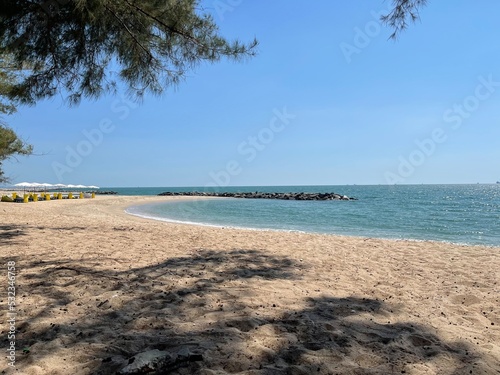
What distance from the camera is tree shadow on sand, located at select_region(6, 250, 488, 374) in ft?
9.22

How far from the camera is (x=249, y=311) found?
12.8 feet

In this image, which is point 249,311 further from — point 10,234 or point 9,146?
point 9,146

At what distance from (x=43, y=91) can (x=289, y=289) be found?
257 inches

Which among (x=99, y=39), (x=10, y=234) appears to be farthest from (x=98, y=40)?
(x=10, y=234)

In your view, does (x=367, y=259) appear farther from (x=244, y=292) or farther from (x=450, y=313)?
(x=244, y=292)

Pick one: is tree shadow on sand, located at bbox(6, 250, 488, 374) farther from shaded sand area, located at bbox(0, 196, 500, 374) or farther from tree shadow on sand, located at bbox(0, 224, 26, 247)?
tree shadow on sand, located at bbox(0, 224, 26, 247)

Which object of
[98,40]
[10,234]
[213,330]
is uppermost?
[98,40]

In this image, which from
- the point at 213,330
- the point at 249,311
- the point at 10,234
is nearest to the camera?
the point at 213,330

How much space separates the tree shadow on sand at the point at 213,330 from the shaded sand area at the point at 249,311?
0.01 metres

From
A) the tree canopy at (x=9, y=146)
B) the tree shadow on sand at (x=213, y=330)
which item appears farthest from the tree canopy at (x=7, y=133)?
the tree shadow on sand at (x=213, y=330)

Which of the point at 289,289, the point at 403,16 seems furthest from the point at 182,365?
the point at 403,16

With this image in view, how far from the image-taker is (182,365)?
8.76ft

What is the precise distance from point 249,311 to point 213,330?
2.08 ft

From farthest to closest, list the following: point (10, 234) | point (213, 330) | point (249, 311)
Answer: point (10, 234)
point (249, 311)
point (213, 330)
